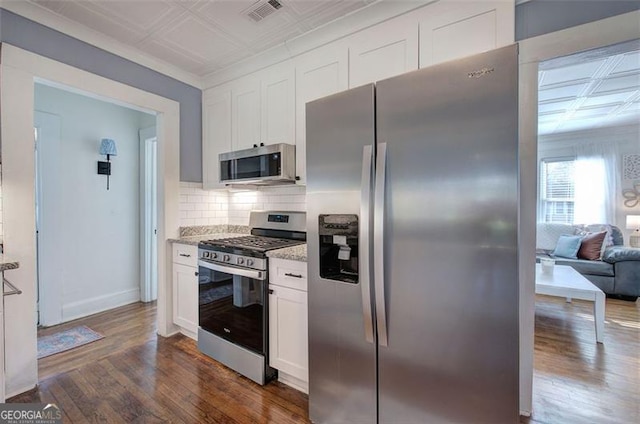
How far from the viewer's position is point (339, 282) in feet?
4.88

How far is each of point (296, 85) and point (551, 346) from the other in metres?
3.30

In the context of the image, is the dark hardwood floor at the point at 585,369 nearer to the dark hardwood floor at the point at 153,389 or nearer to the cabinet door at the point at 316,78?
the dark hardwood floor at the point at 153,389

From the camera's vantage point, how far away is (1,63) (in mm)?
1862

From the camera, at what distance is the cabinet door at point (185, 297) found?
2.60 meters

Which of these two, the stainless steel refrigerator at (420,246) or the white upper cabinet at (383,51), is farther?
the white upper cabinet at (383,51)

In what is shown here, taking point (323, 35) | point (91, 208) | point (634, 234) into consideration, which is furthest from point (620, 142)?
point (91, 208)

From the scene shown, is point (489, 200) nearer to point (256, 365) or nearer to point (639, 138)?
point (256, 365)

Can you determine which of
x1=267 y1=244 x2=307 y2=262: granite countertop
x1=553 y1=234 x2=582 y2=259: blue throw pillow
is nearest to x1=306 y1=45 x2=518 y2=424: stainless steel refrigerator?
x1=267 y1=244 x2=307 y2=262: granite countertop

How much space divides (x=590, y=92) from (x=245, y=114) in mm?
4147

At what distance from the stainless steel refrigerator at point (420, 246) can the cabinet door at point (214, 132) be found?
1.68 m

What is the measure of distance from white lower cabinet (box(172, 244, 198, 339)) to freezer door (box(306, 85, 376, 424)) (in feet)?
4.86

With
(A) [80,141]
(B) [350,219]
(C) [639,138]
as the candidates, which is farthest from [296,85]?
(C) [639,138]

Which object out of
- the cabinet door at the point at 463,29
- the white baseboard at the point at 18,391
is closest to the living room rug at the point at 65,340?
the white baseboard at the point at 18,391

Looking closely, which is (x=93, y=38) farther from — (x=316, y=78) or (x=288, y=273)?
(x=288, y=273)
